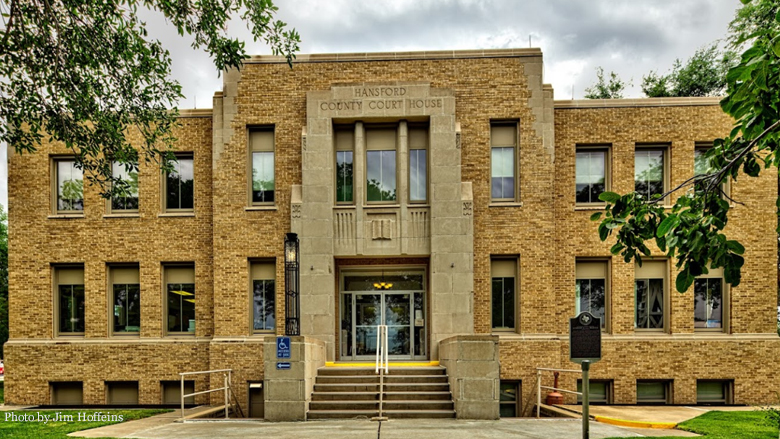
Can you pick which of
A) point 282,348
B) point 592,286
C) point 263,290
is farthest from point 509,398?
point 263,290

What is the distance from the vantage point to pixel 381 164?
17.8 meters

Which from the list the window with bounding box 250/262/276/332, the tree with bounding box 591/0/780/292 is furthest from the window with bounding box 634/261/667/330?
the tree with bounding box 591/0/780/292

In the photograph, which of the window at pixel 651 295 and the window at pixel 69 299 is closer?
the window at pixel 651 295

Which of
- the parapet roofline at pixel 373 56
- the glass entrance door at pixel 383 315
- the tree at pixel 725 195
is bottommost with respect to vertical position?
the glass entrance door at pixel 383 315

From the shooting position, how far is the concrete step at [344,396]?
13.8m

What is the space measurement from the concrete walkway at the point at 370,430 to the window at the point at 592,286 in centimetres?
612

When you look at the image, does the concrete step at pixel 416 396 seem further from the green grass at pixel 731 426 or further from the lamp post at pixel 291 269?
the green grass at pixel 731 426

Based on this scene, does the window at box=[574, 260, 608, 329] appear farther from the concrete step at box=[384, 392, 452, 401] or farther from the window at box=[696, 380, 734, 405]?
the concrete step at box=[384, 392, 452, 401]

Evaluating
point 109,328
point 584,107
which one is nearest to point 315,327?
point 109,328

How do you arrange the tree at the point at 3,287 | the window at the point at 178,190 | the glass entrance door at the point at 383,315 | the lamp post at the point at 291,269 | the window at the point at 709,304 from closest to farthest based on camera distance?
the lamp post at the point at 291,269
the glass entrance door at the point at 383,315
the window at the point at 709,304
the window at the point at 178,190
the tree at the point at 3,287

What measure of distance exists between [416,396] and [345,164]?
7.60m

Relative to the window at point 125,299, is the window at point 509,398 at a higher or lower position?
lower

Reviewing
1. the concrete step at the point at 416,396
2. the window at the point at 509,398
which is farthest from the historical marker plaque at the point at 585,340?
the window at the point at 509,398

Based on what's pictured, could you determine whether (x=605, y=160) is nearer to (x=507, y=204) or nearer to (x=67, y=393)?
(x=507, y=204)
